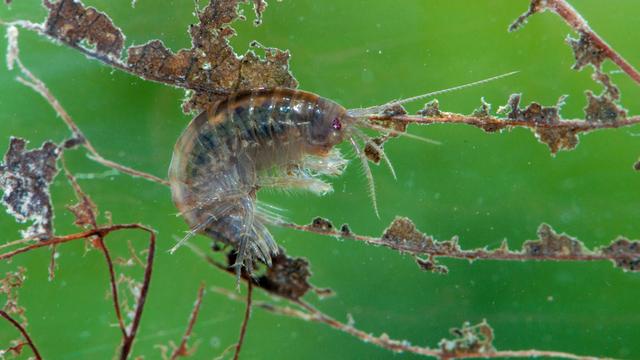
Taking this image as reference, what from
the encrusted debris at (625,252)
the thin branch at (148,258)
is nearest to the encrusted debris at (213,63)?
the thin branch at (148,258)

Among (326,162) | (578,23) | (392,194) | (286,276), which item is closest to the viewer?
(578,23)

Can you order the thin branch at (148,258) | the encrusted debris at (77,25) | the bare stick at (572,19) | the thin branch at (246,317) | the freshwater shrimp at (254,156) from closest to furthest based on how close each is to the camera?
the bare stick at (572,19) < the encrusted debris at (77,25) < the freshwater shrimp at (254,156) < the thin branch at (148,258) < the thin branch at (246,317)

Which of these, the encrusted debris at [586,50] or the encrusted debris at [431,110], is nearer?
the encrusted debris at [586,50]

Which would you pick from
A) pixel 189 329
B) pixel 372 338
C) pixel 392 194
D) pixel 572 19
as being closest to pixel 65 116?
pixel 189 329

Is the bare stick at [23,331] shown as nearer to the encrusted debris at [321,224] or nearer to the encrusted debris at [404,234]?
the encrusted debris at [321,224]

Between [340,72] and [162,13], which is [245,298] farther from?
[162,13]

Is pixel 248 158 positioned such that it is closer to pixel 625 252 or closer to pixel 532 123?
pixel 532 123

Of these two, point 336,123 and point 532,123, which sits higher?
point 532,123
